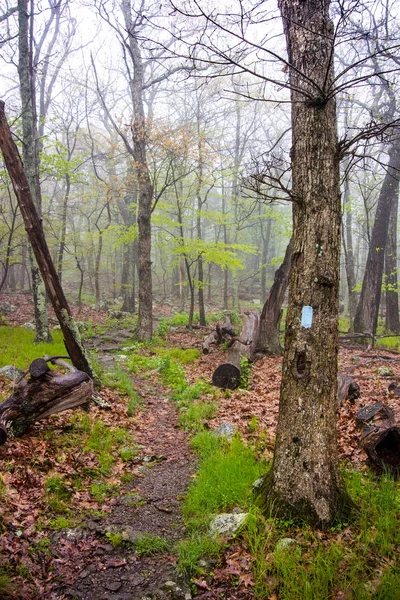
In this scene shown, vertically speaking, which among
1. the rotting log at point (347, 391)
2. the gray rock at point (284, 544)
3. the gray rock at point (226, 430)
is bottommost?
the gray rock at point (226, 430)

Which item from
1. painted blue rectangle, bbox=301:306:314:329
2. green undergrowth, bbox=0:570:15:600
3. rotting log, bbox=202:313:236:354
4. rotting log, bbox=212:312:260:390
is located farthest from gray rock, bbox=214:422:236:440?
rotting log, bbox=202:313:236:354

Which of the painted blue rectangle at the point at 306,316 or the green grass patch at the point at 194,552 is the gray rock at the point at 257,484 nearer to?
the green grass patch at the point at 194,552

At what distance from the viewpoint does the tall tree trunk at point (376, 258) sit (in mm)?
12805

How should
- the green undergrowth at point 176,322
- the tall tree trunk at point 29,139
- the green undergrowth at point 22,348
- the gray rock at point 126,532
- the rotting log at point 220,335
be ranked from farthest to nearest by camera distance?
the green undergrowth at point 176,322, the rotting log at point 220,335, the tall tree trunk at point 29,139, the green undergrowth at point 22,348, the gray rock at point 126,532

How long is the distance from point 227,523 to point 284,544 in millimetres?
648

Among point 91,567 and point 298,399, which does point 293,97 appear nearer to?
point 298,399

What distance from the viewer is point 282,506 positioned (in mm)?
3400

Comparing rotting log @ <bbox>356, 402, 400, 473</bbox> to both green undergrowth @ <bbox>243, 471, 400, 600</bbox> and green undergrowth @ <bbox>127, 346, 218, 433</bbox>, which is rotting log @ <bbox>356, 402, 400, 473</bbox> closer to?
green undergrowth @ <bbox>243, 471, 400, 600</bbox>

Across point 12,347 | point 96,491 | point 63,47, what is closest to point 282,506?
point 96,491

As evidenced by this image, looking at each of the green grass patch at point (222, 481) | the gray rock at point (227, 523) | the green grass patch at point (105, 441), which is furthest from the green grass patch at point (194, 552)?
the green grass patch at point (105, 441)

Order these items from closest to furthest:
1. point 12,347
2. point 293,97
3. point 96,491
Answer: point 293,97
point 96,491
point 12,347

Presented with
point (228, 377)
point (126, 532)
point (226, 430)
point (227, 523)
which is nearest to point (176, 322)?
point (228, 377)

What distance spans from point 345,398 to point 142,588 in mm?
4803

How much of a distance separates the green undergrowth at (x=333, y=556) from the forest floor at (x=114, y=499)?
215mm
